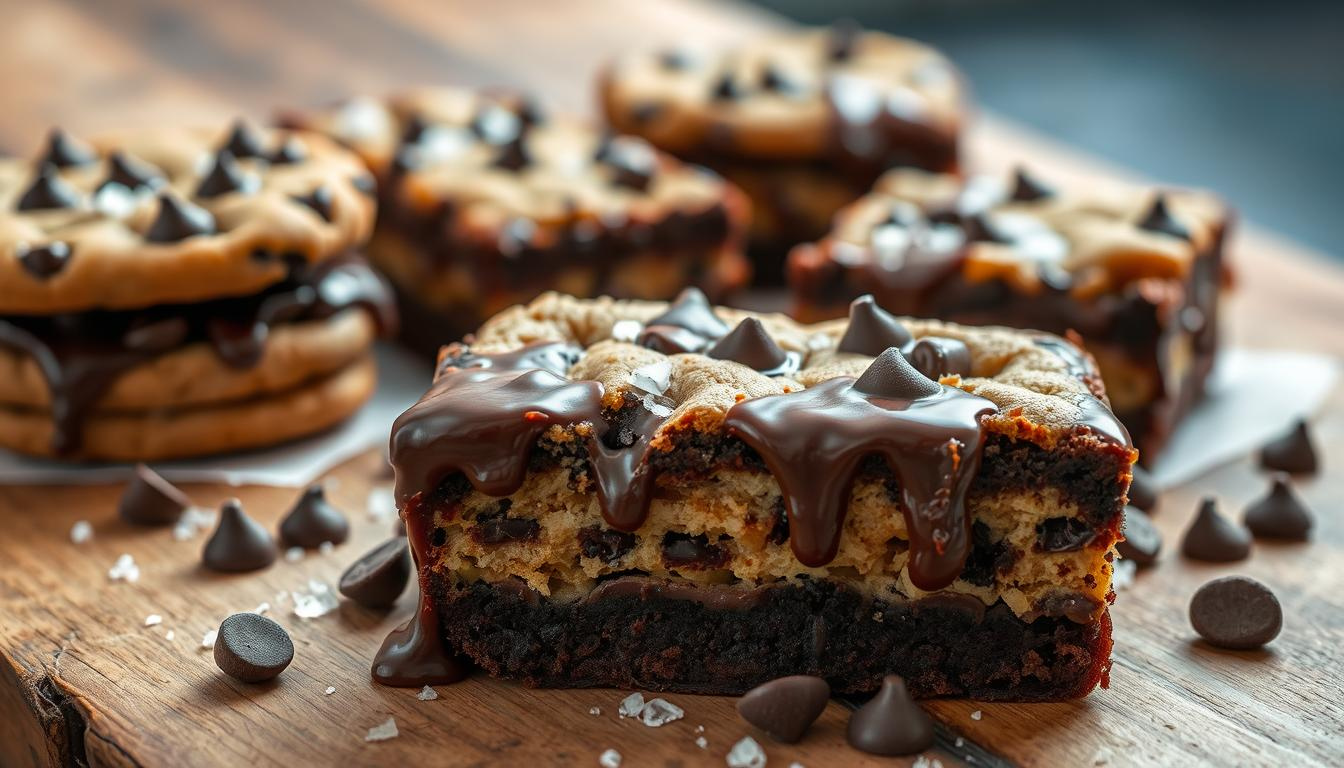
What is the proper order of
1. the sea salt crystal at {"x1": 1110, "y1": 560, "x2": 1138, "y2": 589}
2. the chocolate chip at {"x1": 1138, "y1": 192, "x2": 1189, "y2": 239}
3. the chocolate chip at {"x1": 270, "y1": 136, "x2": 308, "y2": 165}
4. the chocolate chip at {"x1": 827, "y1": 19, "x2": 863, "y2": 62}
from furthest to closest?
the chocolate chip at {"x1": 827, "y1": 19, "x2": 863, "y2": 62} → the chocolate chip at {"x1": 270, "y1": 136, "x2": 308, "y2": 165} → the chocolate chip at {"x1": 1138, "y1": 192, "x2": 1189, "y2": 239} → the sea salt crystal at {"x1": 1110, "y1": 560, "x2": 1138, "y2": 589}

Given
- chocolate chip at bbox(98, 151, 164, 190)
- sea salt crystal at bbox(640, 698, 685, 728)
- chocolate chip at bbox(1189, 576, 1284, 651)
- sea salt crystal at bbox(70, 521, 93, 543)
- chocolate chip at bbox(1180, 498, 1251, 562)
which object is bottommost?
sea salt crystal at bbox(70, 521, 93, 543)

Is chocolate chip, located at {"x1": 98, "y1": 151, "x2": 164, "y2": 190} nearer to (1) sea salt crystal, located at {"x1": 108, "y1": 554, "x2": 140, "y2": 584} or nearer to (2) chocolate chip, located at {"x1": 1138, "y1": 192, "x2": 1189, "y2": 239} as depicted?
(1) sea salt crystal, located at {"x1": 108, "y1": 554, "x2": 140, "y2": 584}

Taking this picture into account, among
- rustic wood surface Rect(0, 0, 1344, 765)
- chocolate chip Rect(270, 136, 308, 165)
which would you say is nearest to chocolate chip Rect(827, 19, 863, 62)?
rustic wood surface Rect(0, 0, 1344, 765)

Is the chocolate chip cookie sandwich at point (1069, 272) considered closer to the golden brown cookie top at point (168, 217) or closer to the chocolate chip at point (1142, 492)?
the chocolate chip at point (1142, 492)

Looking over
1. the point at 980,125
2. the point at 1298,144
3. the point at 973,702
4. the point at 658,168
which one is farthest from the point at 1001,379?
the point at 1298,144

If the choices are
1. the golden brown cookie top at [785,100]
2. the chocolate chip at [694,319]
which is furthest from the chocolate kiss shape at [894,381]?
the golden brown cookie top at [785,100]

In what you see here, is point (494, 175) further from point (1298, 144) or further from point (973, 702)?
point (1298, 144)

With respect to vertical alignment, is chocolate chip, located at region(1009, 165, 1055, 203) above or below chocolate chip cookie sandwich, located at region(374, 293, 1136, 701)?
above

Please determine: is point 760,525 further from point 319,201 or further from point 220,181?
point 220,181
